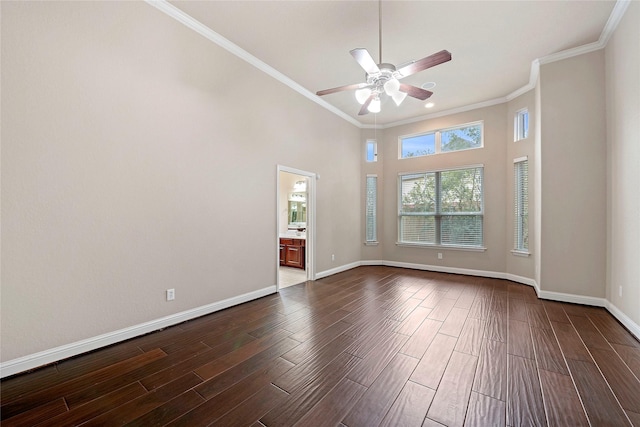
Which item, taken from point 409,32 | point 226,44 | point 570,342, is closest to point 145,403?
point 570,342

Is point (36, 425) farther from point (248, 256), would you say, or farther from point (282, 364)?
point (248, 256)

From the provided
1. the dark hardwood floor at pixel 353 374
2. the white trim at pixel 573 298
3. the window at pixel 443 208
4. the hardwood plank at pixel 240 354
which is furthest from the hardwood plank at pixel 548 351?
the window at pixel 443 208

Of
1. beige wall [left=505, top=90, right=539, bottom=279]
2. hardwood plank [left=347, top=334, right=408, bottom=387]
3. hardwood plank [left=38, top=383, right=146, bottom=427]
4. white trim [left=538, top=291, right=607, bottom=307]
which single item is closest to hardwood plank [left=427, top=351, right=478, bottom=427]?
hardwood plank [left=347, top=334, right=408, bottom=387]

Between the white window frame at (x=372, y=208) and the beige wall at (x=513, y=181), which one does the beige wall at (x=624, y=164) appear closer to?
the beige wall at (x=513, y=181)

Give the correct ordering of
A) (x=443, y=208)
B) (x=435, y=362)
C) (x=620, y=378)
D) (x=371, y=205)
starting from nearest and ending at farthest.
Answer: (x=620, y=378) < (x=435, y=362) < (x=443, y=208) < (x=371, y=205)

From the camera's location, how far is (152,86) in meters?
2.83

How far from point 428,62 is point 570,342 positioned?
3.06 metres

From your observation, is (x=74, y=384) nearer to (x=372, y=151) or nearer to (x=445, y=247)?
(x=445, y=247)

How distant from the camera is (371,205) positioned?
21.9 ft

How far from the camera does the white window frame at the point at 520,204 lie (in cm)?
486

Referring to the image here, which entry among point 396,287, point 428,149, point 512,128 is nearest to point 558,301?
point 396,287

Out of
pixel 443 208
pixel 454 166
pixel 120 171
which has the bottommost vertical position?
pixel 443 208

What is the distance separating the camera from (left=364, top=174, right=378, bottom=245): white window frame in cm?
664

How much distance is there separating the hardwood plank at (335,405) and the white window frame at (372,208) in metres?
4.83
